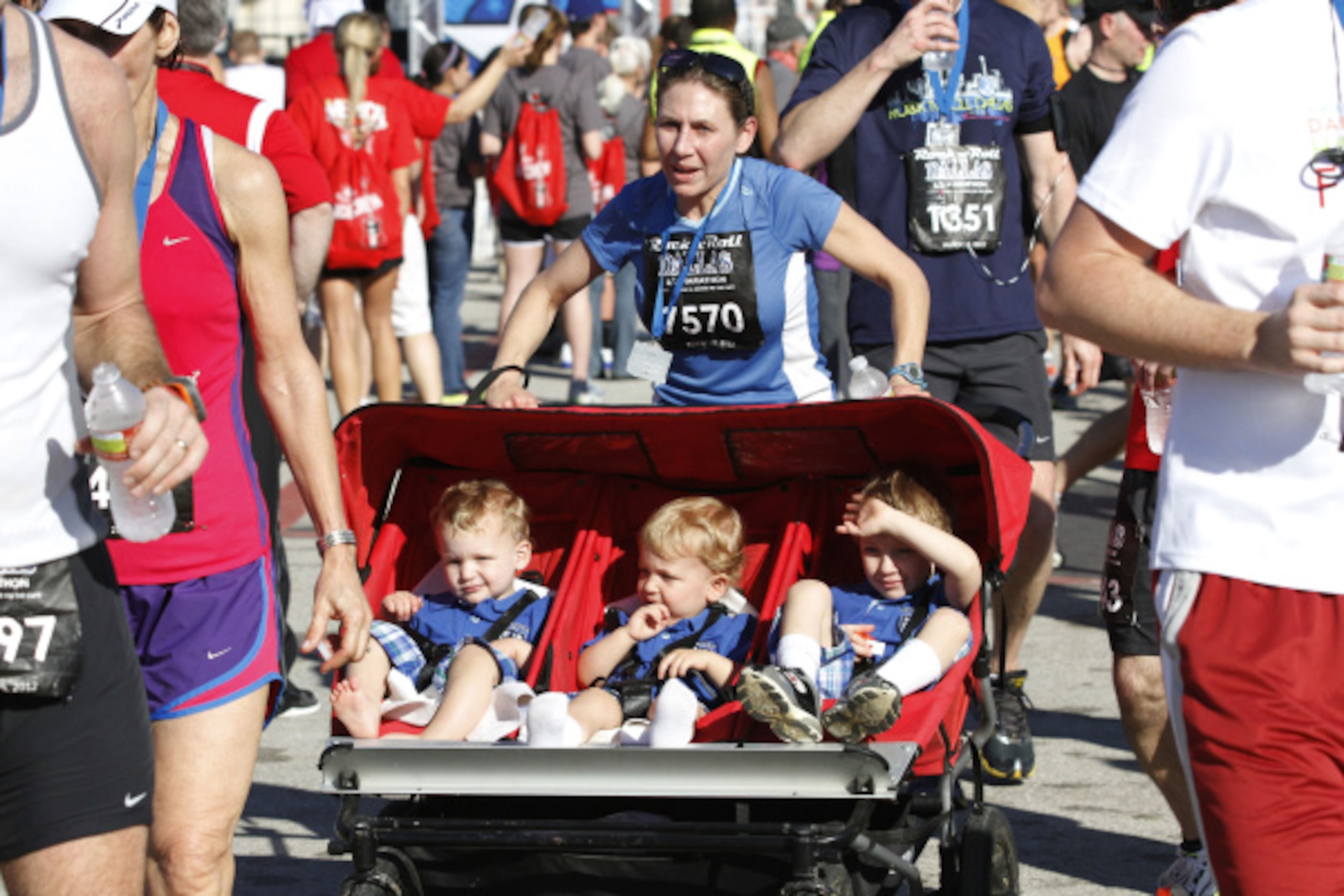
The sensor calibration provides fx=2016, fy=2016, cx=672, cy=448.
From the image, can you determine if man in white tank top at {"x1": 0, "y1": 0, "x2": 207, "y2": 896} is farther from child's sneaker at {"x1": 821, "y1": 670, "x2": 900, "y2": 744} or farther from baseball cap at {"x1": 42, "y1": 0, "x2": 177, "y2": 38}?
child's sneaker at {"x1": 821, "y1": 670, "x2": 900, "y2": 744}

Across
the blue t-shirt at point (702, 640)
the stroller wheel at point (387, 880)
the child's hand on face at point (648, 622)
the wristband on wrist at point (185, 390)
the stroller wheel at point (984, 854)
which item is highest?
the wristband on wrist at point (185, 390)

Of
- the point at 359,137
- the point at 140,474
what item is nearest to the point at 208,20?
the point at 140,474

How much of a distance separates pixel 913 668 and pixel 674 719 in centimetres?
51

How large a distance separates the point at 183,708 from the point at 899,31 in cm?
288

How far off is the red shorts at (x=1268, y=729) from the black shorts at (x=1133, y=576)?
2.01 m

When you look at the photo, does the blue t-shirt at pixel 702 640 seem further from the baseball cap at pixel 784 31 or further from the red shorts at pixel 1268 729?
the baseball cap at pixel 784 31

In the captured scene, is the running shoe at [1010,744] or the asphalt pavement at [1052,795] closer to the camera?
the asphalt pavement at [1052,795]

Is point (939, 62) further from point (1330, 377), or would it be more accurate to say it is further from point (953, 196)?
point (1330, 377)

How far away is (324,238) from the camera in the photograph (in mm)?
5113

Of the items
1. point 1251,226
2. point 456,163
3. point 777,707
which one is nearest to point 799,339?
point 777,707

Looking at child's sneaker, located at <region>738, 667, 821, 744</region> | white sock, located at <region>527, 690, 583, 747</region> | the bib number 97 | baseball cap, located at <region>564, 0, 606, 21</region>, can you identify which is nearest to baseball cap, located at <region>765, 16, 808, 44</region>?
baseball cap, located at <region>564, 0, 606, 21</region>

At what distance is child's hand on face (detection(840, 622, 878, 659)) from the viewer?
4.36 meters

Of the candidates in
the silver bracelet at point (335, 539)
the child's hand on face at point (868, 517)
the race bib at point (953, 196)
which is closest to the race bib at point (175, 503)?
the silver bracelet at point (335, 539)

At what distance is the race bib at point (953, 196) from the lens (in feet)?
18.6
